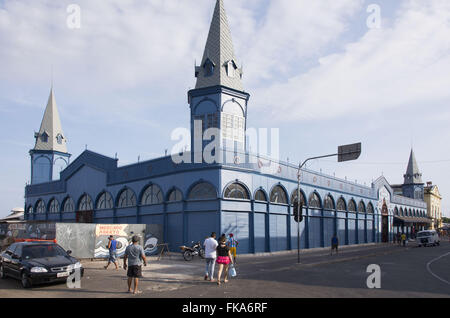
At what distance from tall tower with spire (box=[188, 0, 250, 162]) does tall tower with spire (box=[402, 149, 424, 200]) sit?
56.8m

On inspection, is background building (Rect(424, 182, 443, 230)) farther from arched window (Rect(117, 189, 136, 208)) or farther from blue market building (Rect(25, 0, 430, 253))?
arched window (Rect(117, 189, 136, 208))

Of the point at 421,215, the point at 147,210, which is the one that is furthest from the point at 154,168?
the point at 421,215

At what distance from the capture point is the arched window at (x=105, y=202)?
106ft

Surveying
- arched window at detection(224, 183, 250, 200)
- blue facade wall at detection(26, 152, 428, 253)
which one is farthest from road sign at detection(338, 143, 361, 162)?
arched window at detection(224, 183, 250, 200)

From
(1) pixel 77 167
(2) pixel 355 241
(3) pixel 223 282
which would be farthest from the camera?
(2) pixel 355 241

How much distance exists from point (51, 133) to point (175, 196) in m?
27.4

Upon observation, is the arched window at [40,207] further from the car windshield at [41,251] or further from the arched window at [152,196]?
the car windshield at [41,251]

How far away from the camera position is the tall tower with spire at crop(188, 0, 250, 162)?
86.3ft

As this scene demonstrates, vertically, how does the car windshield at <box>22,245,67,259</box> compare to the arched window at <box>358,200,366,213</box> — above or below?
below

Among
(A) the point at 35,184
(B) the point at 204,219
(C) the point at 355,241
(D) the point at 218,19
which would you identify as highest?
(D) the point at 218,19

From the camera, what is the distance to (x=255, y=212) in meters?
25.7

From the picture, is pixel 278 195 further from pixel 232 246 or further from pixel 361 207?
pixel 361 207
